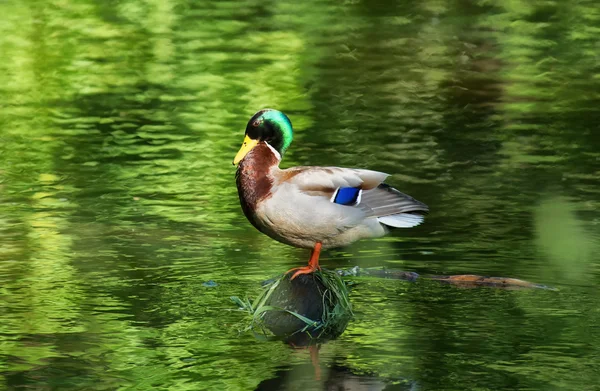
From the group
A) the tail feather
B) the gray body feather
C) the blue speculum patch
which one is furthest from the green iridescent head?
the tail feather

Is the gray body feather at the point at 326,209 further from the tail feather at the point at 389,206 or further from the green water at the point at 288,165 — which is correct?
the green water at the point at 288,165

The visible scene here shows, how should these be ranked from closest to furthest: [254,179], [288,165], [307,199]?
[307,199] → [254,179] → [288,165]

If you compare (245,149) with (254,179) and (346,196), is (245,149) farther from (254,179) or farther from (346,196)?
(346,196)

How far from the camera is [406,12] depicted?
26.2m

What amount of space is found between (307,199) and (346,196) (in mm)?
292

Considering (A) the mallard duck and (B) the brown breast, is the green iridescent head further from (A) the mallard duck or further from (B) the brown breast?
(B) the brown breast

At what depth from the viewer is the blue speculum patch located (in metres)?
8.16

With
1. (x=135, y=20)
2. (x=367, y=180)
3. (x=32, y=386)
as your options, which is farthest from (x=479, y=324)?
(x=135, y=20)

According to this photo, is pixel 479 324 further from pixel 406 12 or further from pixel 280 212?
pixel 406 12

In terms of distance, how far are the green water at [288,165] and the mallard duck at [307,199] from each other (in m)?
0.51

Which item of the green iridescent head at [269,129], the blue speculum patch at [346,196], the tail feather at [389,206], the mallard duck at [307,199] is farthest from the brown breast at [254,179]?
the tail feather at [389,206]

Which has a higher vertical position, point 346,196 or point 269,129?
point 269,129

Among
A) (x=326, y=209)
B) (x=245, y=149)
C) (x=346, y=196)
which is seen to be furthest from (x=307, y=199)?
(x=245, y=149)

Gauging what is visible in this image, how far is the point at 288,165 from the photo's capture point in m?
Answer: 13.6
